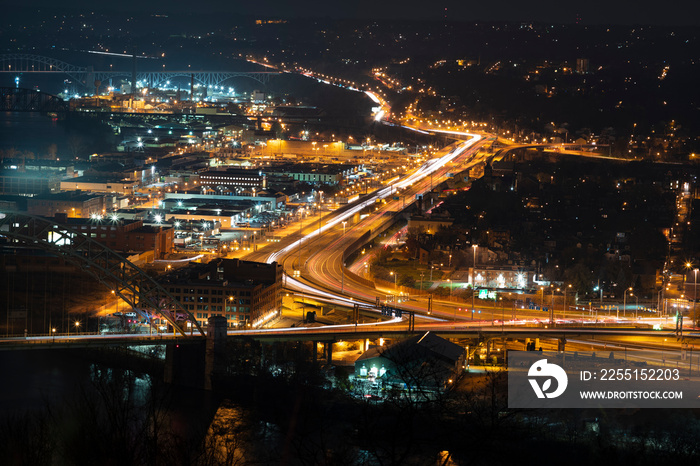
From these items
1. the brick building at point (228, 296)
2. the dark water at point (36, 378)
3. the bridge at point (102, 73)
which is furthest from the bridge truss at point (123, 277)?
the bridge at point (102, 73)

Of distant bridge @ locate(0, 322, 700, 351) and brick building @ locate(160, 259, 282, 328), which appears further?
brick building @ locate(160, 259, 282, 328)

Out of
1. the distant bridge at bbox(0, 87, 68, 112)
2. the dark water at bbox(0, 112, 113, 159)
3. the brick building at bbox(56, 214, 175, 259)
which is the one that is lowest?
the brick building at bbox(56, 214, 175, 259)

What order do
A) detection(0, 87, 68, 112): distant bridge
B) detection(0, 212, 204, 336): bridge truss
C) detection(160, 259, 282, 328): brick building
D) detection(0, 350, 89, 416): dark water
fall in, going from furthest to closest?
detection(0, 87, 68, 112): distant bridge < detection(160, 259, 282, 328): brick building < detection(0, 212, 204, 336): bridge truss < detection(0, 350, 89, 416): dark water

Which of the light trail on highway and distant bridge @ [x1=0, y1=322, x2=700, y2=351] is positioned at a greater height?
the light trail on highway

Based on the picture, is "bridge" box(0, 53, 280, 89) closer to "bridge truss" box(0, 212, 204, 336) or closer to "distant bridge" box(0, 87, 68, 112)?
"distant bridge" box(0, 87, 68, 112)

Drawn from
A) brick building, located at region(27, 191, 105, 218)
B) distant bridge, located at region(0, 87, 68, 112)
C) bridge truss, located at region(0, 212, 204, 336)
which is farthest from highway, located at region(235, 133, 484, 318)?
distant bridge, located at region(0, 87, 68, 112)

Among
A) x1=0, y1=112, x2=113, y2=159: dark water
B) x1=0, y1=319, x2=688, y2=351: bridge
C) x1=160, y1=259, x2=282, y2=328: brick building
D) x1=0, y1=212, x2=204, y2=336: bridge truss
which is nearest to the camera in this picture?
x1=0, y1=319, x2=688, y2=351: bridge
